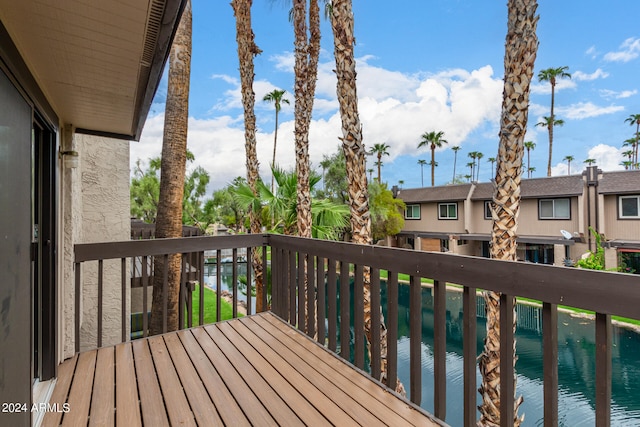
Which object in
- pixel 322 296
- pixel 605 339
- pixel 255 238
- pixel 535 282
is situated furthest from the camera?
pixel 255 238

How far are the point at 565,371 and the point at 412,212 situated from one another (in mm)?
13479

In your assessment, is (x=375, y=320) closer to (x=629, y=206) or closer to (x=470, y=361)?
(x=470, y=361)

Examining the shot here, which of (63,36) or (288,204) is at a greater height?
(63,36)

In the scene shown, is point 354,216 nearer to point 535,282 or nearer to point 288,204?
point 288,204

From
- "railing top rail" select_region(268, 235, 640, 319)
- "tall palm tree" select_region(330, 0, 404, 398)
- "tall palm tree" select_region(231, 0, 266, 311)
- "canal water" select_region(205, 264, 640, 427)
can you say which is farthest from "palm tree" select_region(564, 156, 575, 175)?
"railing top rail" select_region(268, 235, 640, 319)

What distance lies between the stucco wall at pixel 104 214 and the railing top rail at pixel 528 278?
3542 mm

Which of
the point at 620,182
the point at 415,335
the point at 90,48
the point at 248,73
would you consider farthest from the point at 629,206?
the point at 90,48

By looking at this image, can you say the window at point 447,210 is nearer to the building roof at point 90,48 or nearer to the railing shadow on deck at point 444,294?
the railing shadow on deck at point 444,294

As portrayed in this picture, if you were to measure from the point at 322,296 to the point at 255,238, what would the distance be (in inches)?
51.7

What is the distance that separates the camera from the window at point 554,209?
15232 mm

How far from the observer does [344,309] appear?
2658 mm

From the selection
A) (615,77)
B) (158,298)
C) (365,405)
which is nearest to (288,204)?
(158,298)

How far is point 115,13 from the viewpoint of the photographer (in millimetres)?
1336

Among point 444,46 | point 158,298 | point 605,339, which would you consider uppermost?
Answer: point 444,46
